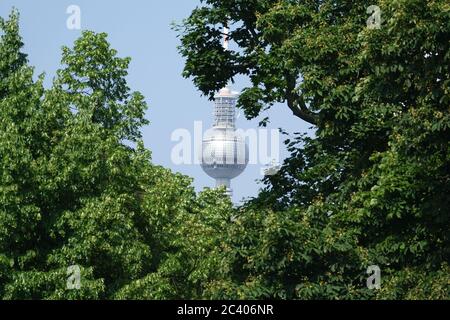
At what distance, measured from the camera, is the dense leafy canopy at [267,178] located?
2583 centimetres

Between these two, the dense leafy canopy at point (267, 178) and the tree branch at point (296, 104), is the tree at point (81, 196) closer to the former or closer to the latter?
the dense leafy canopy at point (267, 178)

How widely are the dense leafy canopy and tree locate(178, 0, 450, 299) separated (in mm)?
40

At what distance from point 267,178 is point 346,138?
120 inches

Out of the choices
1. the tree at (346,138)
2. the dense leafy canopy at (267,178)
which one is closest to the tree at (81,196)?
the dense leafy canopy at (267,178)

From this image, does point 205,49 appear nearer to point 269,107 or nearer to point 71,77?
point 269,107

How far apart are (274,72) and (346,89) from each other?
3.12 meters

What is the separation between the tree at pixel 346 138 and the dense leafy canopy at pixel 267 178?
1.6 inches

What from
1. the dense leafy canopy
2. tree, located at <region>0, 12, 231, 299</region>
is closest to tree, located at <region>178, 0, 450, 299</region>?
the dense leafy canopy

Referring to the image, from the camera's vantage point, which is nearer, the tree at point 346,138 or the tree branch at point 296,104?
the tree at point 346,138

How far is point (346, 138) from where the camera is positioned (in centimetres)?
3088

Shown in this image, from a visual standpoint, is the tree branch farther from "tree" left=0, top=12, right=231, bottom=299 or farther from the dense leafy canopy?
"tree" left=0, top=12, right=231, bottom=299

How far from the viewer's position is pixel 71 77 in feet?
130

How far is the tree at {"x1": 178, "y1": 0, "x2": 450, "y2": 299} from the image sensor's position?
81.3 ft

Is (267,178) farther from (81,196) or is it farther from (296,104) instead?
(81,196)
